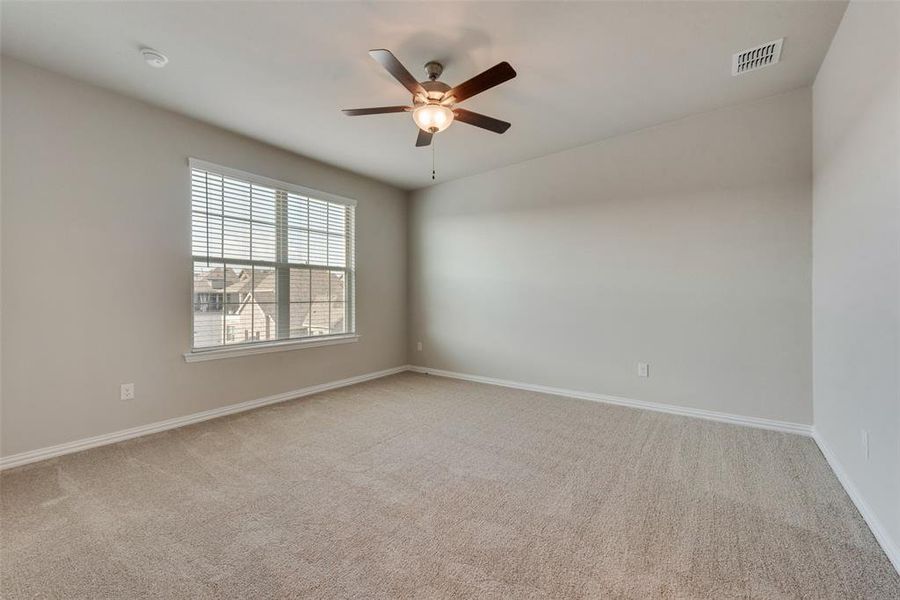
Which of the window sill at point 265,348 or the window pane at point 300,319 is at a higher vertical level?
the window pane at point 300,319

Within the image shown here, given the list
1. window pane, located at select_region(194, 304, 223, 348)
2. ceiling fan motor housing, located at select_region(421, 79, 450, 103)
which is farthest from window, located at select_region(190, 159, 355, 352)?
ceiling fan motor housing, located at select_region(421, 79, 450, 103)

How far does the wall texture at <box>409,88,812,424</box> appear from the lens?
3016mm

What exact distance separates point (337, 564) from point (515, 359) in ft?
10.6

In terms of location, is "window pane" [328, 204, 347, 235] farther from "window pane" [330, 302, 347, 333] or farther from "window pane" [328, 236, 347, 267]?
"window pane" [330, 302, 347, 333]

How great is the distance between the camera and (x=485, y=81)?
214 cm

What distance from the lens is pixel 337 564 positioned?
1577 mm

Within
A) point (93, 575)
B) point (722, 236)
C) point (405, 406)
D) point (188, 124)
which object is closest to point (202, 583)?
point (93, 575)

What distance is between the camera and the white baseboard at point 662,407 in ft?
9.87

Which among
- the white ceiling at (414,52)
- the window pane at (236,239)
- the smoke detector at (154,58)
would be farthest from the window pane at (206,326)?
the smoke detector at (154,58)

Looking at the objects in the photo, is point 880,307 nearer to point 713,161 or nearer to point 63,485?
point 713,161

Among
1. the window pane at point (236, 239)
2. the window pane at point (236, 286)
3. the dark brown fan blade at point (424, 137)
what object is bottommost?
the window pane at point (236, 286)

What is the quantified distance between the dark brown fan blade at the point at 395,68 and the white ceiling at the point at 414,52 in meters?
0.32

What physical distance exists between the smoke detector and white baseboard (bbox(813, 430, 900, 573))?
185 inches

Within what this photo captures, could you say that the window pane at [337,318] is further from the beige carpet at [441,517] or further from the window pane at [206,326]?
the beige carpet at [441,517]
